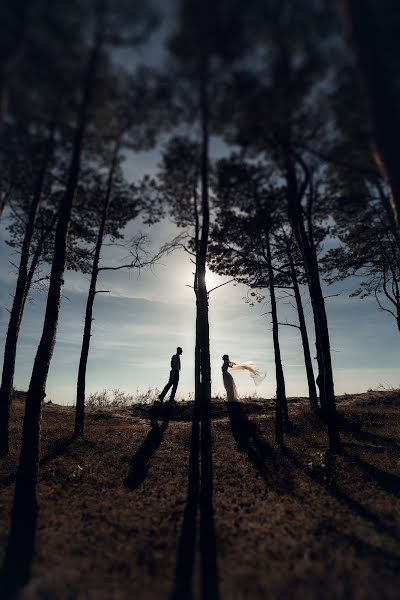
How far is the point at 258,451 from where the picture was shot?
10.5 metres

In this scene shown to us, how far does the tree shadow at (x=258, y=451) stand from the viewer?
826cm

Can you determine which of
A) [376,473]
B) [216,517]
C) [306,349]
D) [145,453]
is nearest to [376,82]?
[216,517]

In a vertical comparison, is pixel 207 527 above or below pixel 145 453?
below

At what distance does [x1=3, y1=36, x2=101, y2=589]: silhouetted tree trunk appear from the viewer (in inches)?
243

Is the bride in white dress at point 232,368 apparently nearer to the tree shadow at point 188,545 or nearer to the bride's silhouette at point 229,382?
the bride's silhouette at point 229,382

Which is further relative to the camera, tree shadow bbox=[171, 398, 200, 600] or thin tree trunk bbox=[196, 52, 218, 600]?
thin tree trunk bbox=[196, 52, 218, 600]

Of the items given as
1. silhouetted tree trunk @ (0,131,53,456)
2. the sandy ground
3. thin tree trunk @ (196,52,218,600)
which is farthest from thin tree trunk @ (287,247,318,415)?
silhouetted tree trunk @ (0,131,53,456)

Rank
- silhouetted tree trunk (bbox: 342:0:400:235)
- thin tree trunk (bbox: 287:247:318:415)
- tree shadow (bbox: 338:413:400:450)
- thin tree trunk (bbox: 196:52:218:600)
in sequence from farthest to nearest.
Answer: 1. thin tree trunk (bbox: 287:247:318:415)
2. tree shadow (bbox: 338:413:400:450)
3. thin tree trunk (bbox: 196:52:218:600)
4. silhouetted tree trunk (bbox: 342:0:400:235)

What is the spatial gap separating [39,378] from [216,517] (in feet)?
16.3

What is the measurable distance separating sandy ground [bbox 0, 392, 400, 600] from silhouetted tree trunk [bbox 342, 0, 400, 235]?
589 cm

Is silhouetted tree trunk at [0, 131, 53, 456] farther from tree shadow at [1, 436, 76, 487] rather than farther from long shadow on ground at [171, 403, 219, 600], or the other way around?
long shadow on ground at [171, 403, 219, 600]

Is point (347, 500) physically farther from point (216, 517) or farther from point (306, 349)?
point (306, 349)

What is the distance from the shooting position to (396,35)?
196 inches

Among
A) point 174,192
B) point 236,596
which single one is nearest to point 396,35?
point 174,192
